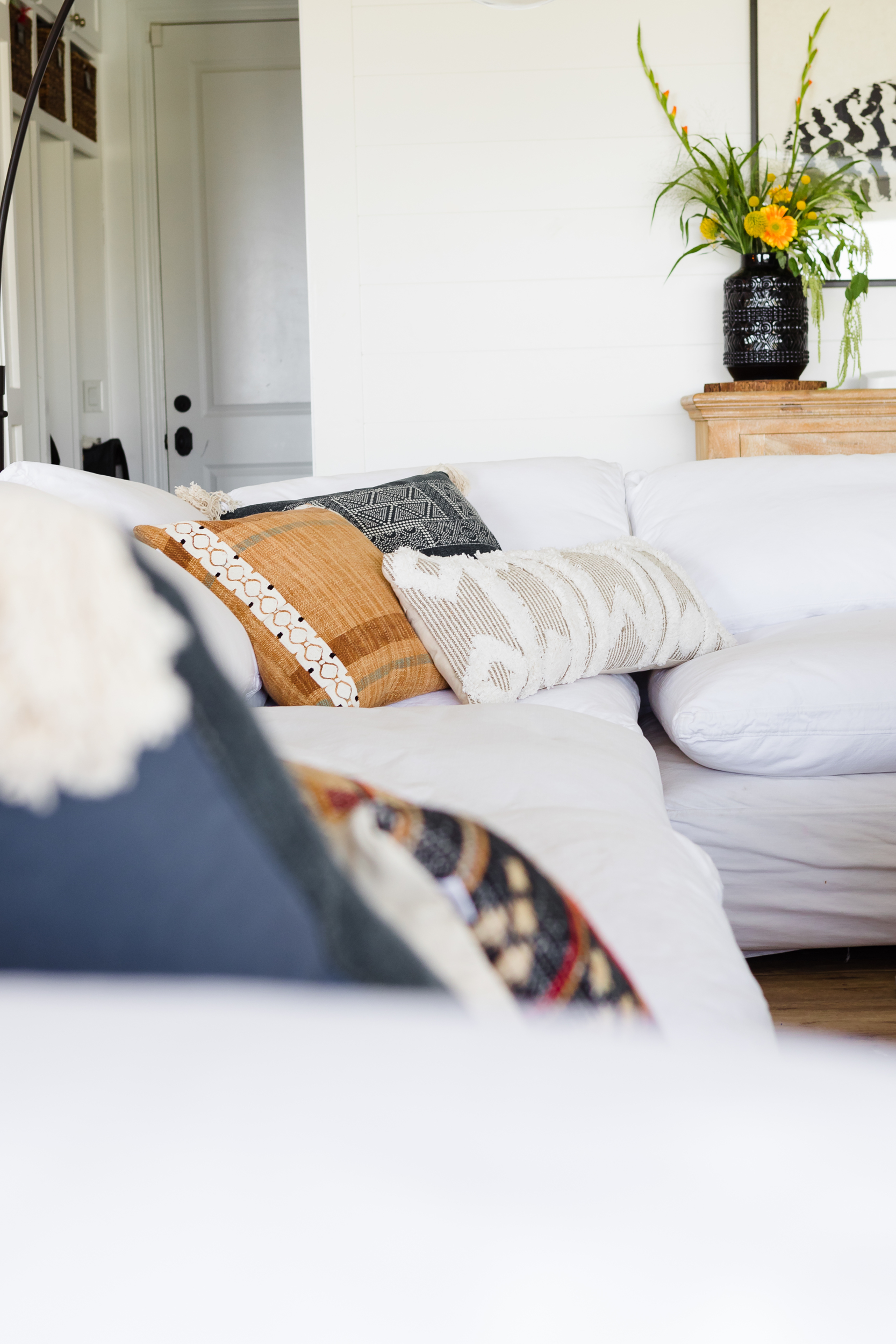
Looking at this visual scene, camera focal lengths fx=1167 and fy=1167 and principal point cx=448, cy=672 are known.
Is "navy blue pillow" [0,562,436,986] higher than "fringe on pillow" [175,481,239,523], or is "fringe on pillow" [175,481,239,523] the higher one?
"fringe on pillow" [175,481,239,523]

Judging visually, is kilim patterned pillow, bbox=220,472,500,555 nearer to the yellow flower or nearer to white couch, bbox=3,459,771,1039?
white couch, bbox=3,459,771,1039

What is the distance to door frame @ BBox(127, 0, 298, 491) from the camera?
4590 millimetres

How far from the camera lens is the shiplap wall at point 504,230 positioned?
347 centimetres

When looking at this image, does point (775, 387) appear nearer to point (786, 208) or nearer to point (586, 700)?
point (786, 208)

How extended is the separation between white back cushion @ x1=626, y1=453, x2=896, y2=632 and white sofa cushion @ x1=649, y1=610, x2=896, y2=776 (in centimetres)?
44

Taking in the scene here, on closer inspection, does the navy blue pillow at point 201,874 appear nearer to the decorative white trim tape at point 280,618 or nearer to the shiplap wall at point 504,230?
the decorative white trim tape at point 280,618

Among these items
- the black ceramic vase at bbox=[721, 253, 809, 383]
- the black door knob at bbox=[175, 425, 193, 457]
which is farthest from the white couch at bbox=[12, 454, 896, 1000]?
the black door knob at bbox=[175, 425, 193, 457]

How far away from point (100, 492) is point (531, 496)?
93 cm

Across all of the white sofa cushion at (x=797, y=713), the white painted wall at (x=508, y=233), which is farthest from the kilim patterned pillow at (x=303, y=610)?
the white painted wall at (x=508, y=233)

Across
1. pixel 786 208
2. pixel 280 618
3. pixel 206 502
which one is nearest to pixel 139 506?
pixel 206 502

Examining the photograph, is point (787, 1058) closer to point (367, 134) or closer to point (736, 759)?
point (736, 759)

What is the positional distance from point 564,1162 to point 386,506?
1.85 meters

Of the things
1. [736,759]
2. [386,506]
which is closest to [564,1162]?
[736,759]

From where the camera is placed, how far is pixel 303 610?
1.66 meters
